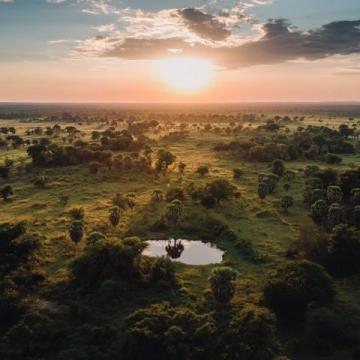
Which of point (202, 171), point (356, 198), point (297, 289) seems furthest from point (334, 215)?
point (202, 171)

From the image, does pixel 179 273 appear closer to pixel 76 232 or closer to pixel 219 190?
pixel 76 232

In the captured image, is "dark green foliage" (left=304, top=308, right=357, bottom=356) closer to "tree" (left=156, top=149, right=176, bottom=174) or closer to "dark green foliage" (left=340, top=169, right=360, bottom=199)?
"dark green foliage" (left=340, top=169, right=360, bottom=199)

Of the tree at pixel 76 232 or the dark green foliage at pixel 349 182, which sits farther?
the dark green foliage at pixel 349 182

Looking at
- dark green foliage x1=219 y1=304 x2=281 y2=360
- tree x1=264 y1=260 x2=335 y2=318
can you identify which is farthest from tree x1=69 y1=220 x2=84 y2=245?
dark green foliage x1=219 y1=304 x2=281 y2=360

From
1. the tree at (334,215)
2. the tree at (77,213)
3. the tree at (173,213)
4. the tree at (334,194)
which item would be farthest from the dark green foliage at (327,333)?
the tree at (77,213)

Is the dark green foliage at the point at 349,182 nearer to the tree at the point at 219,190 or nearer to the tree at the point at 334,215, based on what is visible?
the tree at the point at 334,215
